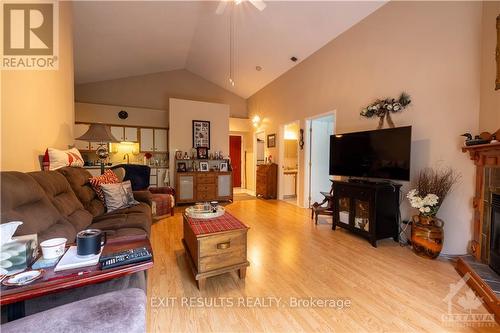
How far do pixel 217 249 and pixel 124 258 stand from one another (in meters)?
0.97

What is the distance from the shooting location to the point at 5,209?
1149 mm

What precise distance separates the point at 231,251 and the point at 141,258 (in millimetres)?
1023

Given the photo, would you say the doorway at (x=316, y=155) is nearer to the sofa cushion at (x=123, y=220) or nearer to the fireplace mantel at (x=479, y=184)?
the fireplace mantel at (x=479, y=184)

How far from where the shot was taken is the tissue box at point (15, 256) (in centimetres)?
87

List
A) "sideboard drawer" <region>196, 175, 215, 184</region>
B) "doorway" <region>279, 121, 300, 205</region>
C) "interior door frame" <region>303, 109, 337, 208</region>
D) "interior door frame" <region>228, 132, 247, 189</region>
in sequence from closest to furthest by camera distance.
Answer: "interior door frame" <region>303, 109, 337, 208</region>, "sideboard drawer" <region>196, 175, 215, 184</region>, "doorway" <region>279, 121, 300, 205</region>, "interior door frame" <region>228, 132, 247, 189</region>

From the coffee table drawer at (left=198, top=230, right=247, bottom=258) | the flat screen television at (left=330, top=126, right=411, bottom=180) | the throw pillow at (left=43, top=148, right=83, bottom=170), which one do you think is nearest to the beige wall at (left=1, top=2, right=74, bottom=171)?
the throw pillow at (left=43, top=148, right=83, bottom=170)

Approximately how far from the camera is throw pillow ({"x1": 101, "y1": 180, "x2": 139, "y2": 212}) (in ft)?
8.52

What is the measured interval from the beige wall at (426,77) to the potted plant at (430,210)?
0.11 meters

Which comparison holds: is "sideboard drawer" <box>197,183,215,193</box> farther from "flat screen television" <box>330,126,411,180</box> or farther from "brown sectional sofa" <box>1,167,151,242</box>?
"flat screen television" <box>330,126,411,180</box>

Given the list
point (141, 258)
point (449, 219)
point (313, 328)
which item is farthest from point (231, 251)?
point (449, 219)

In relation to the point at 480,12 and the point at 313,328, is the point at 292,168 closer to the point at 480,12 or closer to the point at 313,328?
the point at 480,12

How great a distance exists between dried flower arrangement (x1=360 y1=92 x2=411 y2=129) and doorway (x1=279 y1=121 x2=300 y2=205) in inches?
96.0

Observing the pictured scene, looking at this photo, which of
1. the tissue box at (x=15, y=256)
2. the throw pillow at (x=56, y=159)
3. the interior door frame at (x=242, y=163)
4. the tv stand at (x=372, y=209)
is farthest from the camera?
the interior door frame at (x=242, y=163)

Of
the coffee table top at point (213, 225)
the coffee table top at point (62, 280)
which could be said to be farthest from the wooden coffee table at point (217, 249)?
the coffee table top at point (62, 280)
